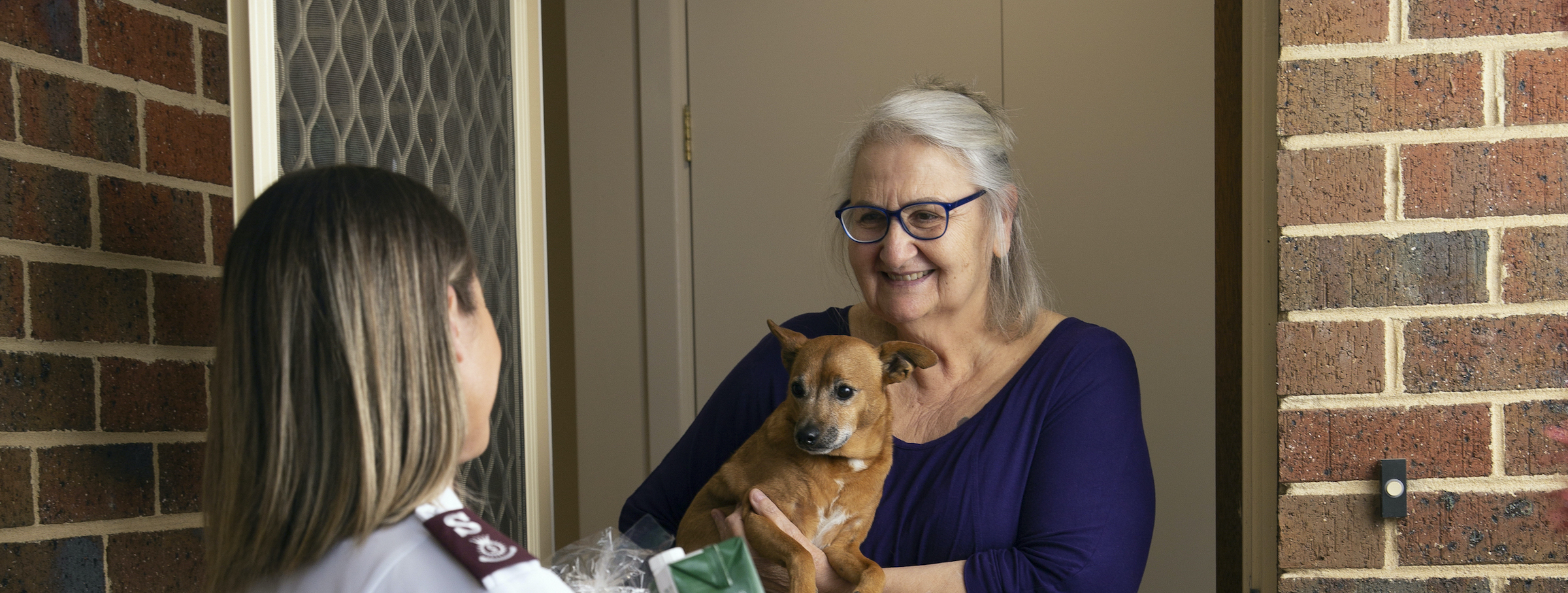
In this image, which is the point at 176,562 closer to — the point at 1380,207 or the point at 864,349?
the point at 864,349

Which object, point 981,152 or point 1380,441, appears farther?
point 981,152

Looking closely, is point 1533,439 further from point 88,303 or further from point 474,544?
point 88,303

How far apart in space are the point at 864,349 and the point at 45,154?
0.99 meters

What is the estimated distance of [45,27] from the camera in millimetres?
1045

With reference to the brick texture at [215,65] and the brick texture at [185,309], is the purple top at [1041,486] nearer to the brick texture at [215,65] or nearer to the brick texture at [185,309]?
the brick texture at [185,309]

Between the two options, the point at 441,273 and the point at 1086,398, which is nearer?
the point at 441,273

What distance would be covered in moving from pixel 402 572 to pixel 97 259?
613 mm

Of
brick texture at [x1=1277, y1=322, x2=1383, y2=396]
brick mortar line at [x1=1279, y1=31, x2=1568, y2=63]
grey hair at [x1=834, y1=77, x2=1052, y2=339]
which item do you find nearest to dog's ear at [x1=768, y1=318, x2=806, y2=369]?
grey hair at [x1=834, y1=77, x2=1052, y2=339]

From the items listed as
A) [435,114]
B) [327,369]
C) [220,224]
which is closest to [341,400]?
[327,369]

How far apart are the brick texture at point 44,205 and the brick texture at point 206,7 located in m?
0.24

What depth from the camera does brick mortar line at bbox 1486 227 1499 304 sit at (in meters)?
1.27

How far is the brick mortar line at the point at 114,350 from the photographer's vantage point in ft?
3.38

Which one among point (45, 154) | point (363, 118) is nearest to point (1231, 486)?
point (363, 118)

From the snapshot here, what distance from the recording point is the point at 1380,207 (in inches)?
50.8
